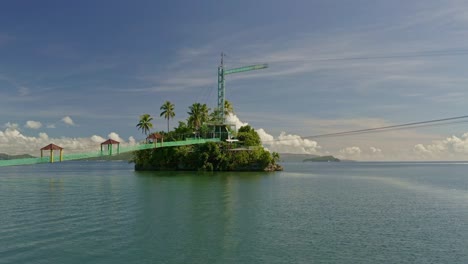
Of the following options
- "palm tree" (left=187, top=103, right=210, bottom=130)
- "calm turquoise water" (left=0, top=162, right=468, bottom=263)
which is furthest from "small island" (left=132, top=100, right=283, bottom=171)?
"calm turquoise water" (left=0, top=162, right=468, bottom=263)

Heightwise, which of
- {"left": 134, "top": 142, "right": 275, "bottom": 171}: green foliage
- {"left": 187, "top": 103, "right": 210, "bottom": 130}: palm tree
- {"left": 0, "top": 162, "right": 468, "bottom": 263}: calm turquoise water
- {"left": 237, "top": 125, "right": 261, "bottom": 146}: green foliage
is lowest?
{"left": 0, "top": 162, "right": 468, "bottom": 263}: calm turquoise water

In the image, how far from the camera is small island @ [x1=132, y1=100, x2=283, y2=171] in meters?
105

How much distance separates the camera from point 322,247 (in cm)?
2070

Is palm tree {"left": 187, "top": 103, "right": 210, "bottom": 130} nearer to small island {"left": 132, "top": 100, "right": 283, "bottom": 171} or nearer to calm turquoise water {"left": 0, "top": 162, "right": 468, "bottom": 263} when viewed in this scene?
small island {"left": 132, "top": 100, "right": 283, "bottom": 171}

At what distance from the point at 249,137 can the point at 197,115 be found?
18.7m

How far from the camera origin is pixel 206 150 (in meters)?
104

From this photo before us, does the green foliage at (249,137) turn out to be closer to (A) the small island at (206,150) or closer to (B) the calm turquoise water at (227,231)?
(A) the small island at (206,150)

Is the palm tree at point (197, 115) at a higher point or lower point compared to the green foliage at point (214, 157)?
higher

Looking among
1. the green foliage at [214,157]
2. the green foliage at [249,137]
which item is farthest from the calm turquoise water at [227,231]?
the green foliage at [249,137]

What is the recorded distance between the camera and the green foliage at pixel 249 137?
109 m

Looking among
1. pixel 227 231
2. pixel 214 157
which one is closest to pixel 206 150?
pixel 214 157

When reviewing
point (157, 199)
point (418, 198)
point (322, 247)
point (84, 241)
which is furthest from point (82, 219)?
point (418, 198)

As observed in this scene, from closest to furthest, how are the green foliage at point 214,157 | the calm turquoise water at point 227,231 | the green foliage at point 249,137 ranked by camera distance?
the calm turquoise water at point 227,231, the green foliage at point 214,157, the green foliage at point 249,137

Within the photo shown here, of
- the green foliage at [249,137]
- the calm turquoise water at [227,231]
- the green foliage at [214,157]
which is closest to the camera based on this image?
the calm turquoise water at [227,231]
